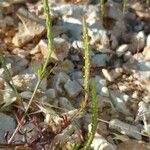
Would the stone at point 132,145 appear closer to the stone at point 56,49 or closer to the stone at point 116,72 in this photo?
the stone at point 116,72

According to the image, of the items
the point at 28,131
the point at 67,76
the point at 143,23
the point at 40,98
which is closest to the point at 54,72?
the point at 67,76

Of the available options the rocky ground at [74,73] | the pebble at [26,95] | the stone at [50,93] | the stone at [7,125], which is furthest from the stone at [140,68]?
the stone at [7,125]

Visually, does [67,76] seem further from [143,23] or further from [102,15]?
[143,23]

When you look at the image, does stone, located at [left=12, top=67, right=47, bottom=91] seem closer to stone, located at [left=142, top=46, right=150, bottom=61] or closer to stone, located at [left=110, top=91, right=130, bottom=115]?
stone, located at [left=110, top=91, right=130, bottom=115]

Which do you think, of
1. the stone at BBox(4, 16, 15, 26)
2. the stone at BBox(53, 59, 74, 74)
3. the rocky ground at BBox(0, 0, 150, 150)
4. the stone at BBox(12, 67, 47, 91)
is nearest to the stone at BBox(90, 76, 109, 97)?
the rocky ground at BBox(0, 0, 150, 150)

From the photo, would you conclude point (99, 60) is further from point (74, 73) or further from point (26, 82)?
point (26, 82)

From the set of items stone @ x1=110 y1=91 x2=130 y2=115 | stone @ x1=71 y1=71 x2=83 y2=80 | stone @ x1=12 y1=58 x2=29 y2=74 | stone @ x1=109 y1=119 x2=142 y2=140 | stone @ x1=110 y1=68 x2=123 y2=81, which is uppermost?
stone @ x1=12 y1=58 x2=29 y2=74

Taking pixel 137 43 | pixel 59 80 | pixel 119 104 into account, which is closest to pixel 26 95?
pixel 59 80
